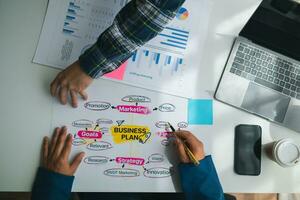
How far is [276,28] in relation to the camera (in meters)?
0.79

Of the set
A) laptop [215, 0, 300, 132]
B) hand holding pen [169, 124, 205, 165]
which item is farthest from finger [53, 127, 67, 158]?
laptop [215, 0, 300, 132]

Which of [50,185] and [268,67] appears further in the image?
[268,67]

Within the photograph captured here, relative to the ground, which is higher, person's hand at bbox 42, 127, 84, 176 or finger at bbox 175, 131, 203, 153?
finger at bbox 175, 131, 203, 153

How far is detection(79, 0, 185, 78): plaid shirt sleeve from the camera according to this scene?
62 centimetres

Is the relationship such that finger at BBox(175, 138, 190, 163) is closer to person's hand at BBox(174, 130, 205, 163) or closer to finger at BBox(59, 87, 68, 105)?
person's hand at BBox(174, 130, 205, 163)

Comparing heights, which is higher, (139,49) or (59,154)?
(139,49)

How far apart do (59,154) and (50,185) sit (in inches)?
2.8

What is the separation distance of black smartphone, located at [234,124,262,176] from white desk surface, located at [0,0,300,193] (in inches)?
0.6

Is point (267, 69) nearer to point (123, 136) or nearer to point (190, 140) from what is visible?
point (190, 140)

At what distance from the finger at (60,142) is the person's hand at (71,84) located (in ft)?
0.22

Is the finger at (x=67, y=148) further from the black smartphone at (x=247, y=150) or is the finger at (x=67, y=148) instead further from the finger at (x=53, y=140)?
the black smartphone at (x=247, y=150)

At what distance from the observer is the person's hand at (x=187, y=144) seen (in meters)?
0.74

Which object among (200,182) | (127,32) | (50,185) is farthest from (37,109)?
(200,182)

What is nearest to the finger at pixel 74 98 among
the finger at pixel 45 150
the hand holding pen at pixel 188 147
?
the finger at pixel 45 150
